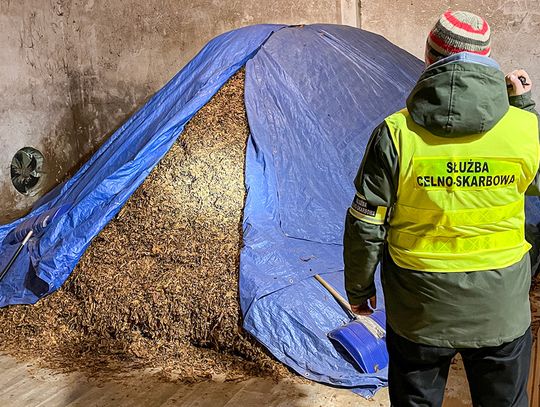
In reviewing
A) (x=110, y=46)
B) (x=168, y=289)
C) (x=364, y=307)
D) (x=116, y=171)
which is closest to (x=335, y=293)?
→ (x=168, y=289)

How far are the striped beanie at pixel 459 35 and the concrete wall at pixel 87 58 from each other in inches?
130

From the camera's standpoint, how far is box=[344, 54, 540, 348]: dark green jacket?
131cm

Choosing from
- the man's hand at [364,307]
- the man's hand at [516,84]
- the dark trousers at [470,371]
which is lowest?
the dark trousers at [470,371]

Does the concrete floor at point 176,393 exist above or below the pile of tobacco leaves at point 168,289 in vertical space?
below

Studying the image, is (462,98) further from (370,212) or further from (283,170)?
(283,170)

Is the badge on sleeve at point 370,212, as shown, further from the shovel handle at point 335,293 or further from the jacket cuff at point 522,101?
the shovel handle at point 335,293

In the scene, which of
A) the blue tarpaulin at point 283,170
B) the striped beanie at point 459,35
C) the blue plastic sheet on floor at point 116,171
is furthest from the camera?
the blue plastic sheet on floor at point 116,171

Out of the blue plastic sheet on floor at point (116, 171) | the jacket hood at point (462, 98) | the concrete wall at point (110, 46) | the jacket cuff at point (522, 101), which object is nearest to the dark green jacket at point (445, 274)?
the jacket hood at point (462, 98)

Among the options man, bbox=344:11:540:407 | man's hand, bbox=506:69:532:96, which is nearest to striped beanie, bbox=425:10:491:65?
man, bbox=344:11:540:407

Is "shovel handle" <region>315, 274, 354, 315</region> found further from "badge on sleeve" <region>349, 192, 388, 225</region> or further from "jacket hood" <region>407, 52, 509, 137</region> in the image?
"jacket hood" <region>407, 52, 509, 137</region>

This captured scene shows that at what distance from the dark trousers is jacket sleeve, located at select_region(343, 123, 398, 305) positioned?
6.9 inches

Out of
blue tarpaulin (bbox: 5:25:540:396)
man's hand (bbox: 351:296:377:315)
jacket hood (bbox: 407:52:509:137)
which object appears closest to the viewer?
jacket hood (bbox: 407:52:509:137)

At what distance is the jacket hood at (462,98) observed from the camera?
1.30 m

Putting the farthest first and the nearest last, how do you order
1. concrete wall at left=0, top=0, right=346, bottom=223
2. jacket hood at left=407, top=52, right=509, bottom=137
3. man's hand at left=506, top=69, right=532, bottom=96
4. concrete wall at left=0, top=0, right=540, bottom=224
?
concrete wall at left=0, top=0, right=346, bottom=223
concrete wall at left=0, top=0, right=540, bottom=224
man's hand at left=506, top=69, right=532, bottom=96
jacket hood at left=407, top=52, right=509, bottom=137
